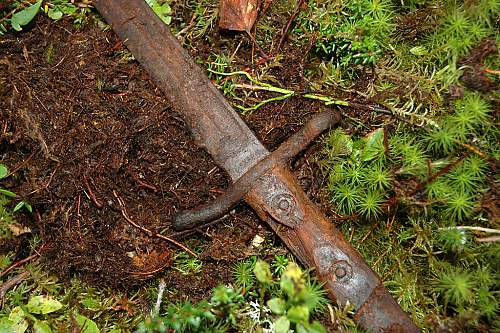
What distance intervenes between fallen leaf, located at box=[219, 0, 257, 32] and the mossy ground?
0.08 metres

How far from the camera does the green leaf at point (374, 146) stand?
2828 mm

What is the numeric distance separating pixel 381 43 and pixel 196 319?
6.23 ft

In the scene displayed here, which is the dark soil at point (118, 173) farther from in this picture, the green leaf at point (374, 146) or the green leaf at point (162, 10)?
the green leaf at point (162, 10)

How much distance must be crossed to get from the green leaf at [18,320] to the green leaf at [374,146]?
2247 millimetres

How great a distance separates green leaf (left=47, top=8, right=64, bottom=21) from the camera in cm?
323

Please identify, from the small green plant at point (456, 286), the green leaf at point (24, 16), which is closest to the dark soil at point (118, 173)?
the green leaf at point (24, 16)

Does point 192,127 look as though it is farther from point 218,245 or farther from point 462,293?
point 462,293

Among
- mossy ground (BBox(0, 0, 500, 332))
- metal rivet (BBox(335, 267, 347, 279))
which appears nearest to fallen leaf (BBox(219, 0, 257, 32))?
mossy ground (BBox(0, 0, 500, 332))

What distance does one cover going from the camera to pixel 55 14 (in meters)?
3.23

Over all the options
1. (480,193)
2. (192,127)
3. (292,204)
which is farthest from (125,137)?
(480,193)

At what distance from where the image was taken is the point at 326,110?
113 inches

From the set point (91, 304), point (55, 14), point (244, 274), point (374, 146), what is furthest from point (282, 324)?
point (55, 14)

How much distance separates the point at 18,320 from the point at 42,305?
160 mm

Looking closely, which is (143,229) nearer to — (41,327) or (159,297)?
(159,297)
